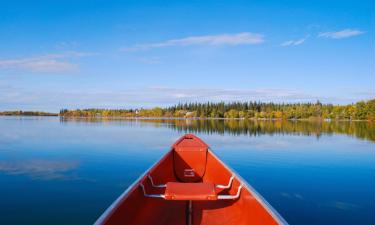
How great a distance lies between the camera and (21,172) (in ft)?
37.8

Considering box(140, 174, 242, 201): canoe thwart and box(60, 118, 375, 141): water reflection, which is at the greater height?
box(140, 174, 242, 201): canoe thwart

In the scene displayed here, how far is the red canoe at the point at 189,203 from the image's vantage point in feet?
12.4

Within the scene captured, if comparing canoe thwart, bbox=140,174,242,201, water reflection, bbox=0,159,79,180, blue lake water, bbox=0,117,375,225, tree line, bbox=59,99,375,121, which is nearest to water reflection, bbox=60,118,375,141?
blue lake water, bbox=0,117,375,225

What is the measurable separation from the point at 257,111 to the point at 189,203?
14492cm

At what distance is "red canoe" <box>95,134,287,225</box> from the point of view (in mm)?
3774

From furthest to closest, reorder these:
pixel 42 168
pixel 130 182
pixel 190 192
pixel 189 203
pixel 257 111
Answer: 1. pixel 257 111
2. pixel 42 168
3. pixel 130 182
4. pixel 189 203
5. pixel 190 192

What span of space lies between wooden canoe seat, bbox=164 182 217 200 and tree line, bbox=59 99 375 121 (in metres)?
116

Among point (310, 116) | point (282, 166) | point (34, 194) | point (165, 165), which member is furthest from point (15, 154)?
point (310, 116)

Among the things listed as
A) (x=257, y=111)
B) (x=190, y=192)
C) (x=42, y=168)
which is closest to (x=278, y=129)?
(x=42, y=168)

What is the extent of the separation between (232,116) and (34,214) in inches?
5559

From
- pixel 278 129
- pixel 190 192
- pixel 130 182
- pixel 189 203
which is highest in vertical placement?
pixel 190 192

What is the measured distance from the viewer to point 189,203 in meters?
5.00

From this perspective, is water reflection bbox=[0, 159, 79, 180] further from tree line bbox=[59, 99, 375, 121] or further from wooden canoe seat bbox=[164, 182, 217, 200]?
tree line bbox=[59, 99, 375, 121]

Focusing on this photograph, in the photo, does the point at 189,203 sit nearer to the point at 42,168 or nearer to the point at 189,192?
the point at 189,192
